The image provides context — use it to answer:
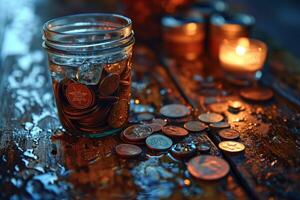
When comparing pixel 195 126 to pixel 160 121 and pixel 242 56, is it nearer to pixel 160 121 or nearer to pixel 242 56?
pixel 160 121

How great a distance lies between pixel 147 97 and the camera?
70 cm

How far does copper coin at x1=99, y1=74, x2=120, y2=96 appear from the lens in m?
0.52

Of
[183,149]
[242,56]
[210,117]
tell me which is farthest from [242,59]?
[183,149]

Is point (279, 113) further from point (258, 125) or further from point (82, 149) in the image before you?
point (82, 149)

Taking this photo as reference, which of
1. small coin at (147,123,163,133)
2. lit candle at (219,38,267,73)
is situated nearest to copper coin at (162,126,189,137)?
small coin at (147,123,163,133)

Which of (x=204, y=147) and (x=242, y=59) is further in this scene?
(x=242, y=59)

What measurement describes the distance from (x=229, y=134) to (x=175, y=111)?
109mm

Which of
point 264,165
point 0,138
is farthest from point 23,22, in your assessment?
point 264,165

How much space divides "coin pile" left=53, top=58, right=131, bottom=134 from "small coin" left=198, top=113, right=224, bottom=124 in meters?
0.13

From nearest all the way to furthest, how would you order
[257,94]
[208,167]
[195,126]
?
[208,167]
[195,126]
[257,94]

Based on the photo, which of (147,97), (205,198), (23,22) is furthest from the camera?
(23,22)

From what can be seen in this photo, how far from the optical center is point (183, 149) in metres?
0.53

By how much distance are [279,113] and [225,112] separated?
0.29 feet

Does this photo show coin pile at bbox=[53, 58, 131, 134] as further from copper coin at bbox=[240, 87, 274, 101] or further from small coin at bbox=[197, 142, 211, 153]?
copper coin at bbox=[240, 87, 274, 101]
